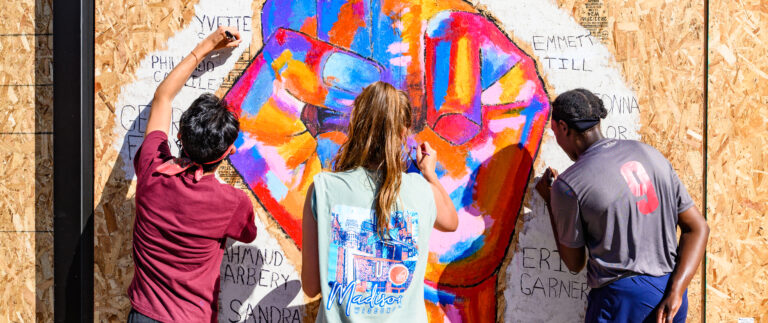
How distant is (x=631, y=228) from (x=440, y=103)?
4.04ft

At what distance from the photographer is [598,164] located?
2309mm

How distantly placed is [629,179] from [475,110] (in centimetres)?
97

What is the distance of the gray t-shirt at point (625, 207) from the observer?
7.42ft

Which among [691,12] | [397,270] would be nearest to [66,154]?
[397,270]

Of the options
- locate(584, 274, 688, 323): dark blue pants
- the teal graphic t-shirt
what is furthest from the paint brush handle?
locate(584, 274, 688, 323): dark blue pants

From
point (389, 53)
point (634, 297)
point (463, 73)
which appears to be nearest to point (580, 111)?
point (463, 73)

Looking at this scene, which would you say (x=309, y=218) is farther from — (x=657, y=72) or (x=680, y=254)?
(x=657, y=72)

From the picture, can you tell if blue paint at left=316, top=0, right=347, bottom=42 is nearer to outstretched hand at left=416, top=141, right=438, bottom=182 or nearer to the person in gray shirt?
outstretched hand at left=416, top=141, right=438, bottom=182

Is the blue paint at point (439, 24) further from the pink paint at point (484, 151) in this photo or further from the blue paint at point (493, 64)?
the pink paint at point (484, 151)

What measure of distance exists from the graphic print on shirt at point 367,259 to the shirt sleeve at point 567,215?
804 mm

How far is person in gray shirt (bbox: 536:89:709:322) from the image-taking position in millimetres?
2258

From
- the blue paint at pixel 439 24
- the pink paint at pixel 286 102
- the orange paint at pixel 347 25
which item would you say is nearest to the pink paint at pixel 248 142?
the pink paint at pixel 286 102

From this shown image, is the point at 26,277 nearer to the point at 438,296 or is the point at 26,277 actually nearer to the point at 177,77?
the point at 177,77

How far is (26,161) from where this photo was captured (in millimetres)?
3277
